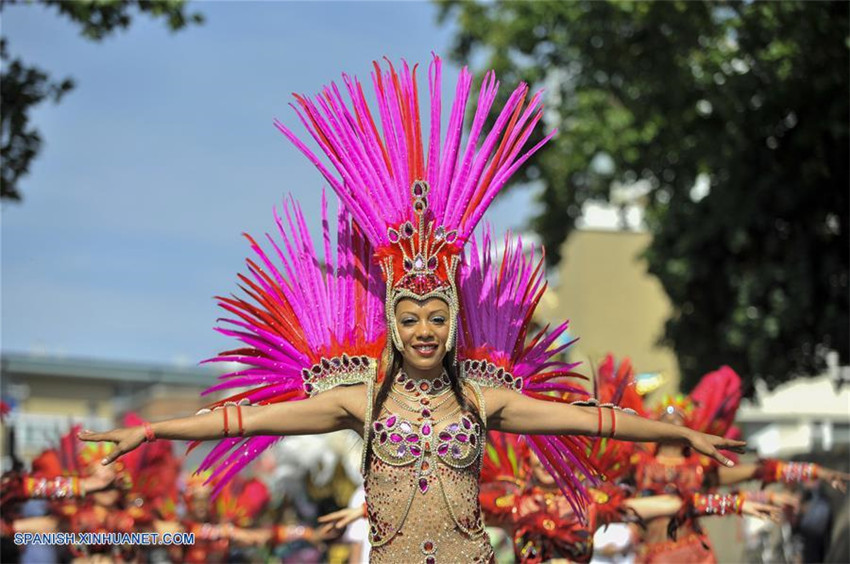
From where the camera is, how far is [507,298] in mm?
6398

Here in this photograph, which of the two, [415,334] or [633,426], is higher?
[415,334]

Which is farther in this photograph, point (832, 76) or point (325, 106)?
point (832, 76)

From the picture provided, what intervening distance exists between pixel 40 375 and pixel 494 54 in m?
29.8

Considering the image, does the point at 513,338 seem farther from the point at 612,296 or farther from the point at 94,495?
the point at 612,296

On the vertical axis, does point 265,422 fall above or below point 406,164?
below

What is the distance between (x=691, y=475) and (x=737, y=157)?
750 cm

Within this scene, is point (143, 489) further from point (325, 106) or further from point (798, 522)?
point (798, 522)

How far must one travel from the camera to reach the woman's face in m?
5.64

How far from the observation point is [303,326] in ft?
20.2

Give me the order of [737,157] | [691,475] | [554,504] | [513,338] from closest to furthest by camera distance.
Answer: [513,338]
[554,504]
[691,475]
[737,157]

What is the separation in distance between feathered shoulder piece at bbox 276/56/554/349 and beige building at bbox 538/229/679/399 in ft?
90.1

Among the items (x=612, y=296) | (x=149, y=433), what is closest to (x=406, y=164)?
(x=149, y=433)

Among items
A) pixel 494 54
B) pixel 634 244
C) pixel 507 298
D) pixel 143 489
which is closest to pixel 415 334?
pixel 507 298

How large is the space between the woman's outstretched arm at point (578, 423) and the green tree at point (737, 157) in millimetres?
8109
